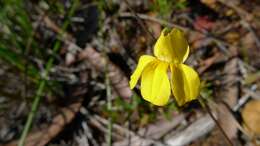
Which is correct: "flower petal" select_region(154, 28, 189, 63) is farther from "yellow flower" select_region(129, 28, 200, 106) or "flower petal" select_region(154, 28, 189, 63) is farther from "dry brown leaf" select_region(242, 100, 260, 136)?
"dry brown leaf" select_region(242, 100, 260, 136)

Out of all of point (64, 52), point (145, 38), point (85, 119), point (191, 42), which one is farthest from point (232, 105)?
point (64, 52)

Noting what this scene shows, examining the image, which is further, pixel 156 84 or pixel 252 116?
pixel 252 116

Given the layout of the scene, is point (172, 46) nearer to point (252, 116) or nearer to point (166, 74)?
point (166, 74)

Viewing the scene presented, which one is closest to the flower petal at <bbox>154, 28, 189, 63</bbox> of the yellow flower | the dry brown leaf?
the yellow flower

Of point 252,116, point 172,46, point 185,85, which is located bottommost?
point 252,116

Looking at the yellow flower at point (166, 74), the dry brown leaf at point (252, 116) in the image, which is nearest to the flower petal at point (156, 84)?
the yellow flower at point (166, 74)

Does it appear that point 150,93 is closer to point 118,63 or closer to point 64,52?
point 118,63

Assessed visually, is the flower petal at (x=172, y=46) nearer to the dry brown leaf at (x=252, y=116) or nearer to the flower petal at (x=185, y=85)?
the flower petal at (x=185, y=85)

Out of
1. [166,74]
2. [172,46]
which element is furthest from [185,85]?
[172,46]
